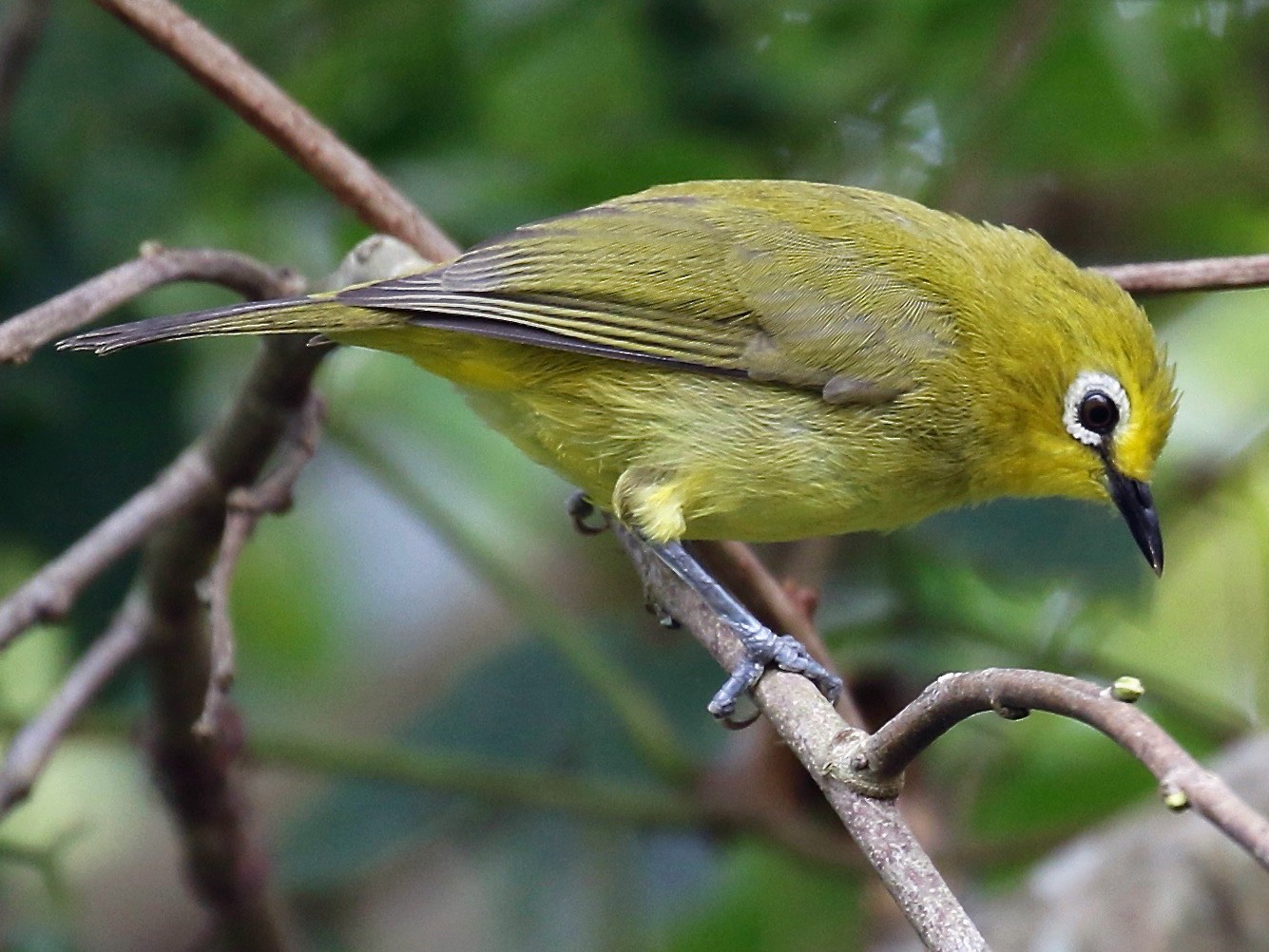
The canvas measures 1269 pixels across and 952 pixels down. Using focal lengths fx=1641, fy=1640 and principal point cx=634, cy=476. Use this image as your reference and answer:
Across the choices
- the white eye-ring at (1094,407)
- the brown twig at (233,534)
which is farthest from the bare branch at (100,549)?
the white eye-ring at (1094,407)

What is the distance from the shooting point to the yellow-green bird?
10.8 feet

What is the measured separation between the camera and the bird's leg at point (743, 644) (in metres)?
2.70

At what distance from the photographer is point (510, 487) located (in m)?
5.46

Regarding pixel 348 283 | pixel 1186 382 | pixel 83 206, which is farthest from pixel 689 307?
pixel 1186 382

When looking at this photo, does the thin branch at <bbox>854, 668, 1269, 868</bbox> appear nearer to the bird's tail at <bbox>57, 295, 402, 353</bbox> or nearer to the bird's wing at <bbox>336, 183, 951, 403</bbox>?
the bird's tail at <bbox>57, 295, 402, 353</bbox>

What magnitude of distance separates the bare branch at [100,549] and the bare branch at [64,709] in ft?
0.74

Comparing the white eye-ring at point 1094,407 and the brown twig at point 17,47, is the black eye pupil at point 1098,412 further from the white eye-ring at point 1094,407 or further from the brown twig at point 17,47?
the brown twig at point 17,47

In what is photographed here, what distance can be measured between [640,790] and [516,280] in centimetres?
154

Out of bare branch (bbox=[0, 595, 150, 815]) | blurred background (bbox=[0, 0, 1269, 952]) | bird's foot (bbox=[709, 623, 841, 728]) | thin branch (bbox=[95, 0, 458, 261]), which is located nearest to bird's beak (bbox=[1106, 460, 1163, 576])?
blurred background (bbox=[0, 0, 1269, 952])

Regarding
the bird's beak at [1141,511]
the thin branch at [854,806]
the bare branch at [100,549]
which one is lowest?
the bird's beak at [1141,511]

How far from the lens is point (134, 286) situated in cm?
253

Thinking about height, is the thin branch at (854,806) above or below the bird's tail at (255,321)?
below

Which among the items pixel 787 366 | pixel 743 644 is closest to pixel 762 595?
pixel 743 644

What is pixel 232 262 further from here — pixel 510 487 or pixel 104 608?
pixel 510 487
